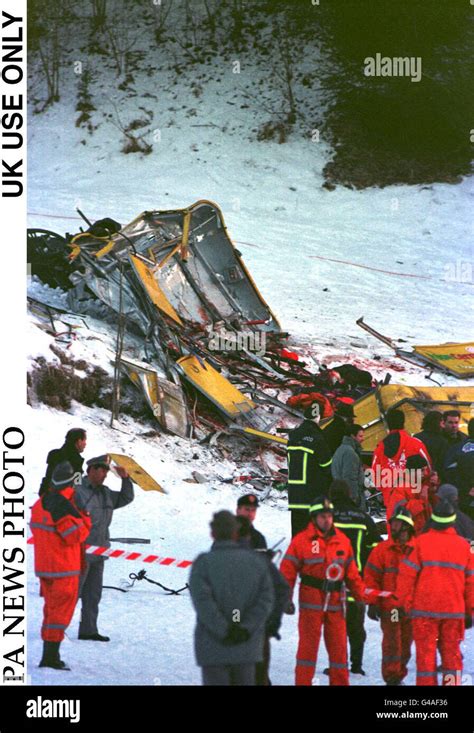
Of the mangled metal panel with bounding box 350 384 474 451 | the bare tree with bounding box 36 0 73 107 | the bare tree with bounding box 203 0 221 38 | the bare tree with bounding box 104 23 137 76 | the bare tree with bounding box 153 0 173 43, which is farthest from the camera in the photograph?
the bare tree with bounding box 153 0 173 43

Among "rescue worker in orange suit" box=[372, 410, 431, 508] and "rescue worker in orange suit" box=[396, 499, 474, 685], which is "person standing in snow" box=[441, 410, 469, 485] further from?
"rescue worker in orange suit" box=[396, 499, 474, 685]

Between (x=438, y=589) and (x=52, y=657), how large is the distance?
2.60 m

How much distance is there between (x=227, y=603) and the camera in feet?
22.5

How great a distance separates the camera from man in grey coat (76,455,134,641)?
871 cm

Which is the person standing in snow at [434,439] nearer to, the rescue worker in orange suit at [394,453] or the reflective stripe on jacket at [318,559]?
the rescue worker in orange suit at [394,453]

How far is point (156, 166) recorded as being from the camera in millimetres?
25203

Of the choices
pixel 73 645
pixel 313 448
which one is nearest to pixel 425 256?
pixel 313 448

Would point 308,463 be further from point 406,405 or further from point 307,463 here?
point 406,405

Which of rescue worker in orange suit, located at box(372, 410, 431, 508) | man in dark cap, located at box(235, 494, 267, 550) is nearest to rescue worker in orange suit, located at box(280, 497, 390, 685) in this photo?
man in dark cap, located at box(235, 494, 267, 550)

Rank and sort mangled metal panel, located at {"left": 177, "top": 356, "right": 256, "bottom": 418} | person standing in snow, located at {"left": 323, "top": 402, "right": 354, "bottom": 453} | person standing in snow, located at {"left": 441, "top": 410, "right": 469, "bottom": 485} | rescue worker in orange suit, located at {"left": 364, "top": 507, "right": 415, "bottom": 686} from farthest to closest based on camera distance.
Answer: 1. mangled metal panel, located at {"left": 177, "top": 356, "right": 256, "bottom": 418}
2. person standing in snow, located at {"left": 323, "top": 402, "right": 354, "bottom": 453}
3. person standing in snow, located at {"left": 441, "top": 410, "right": 469, "bottom": 485}
4. rescue worker in orange suit, located at {"left": 364, "top": 507, "right": 415, "bottom": 686}

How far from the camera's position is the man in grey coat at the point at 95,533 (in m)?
8.71

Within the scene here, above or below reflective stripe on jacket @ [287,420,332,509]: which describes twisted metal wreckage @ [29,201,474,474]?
above

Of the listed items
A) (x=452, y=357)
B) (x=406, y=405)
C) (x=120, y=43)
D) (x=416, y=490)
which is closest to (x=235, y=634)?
(x=416, y=490)
